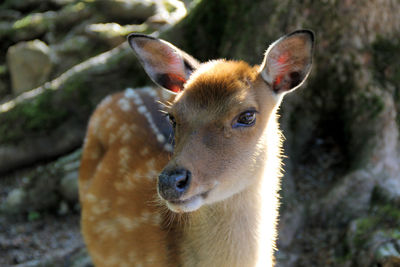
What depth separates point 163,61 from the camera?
9.18 ft

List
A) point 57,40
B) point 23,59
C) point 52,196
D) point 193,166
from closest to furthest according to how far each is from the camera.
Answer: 1. point 193,166
2. point 52,196
3. point 23,59
4. point 57,40

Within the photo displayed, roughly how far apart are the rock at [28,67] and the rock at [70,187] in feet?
14.8

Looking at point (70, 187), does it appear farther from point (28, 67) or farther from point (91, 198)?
point (28, 67)

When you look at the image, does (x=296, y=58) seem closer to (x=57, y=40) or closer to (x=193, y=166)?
(x=193, y=166)

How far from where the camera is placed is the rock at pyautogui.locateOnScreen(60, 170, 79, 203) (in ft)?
16.8

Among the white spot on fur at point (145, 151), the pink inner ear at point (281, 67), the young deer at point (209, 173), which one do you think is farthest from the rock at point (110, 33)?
the pink inner ear at point (281, 67)

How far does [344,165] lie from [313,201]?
546mm

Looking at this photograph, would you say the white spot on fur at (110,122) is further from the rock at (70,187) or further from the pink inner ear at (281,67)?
the pink inner ear at (281,67)

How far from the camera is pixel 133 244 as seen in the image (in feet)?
10.0

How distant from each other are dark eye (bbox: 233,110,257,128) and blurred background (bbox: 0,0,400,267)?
154 cm

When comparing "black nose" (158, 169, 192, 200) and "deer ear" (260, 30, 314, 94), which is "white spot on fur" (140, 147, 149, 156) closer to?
"deer ear" (260, 30, 314, 94)

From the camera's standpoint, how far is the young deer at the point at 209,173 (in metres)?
2.27

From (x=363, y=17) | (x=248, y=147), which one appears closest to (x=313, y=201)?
(x=363, y=17)

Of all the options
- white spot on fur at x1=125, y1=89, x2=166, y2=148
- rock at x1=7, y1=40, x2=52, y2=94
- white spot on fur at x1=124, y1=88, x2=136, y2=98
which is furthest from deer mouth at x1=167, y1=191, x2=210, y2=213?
rock at x1=7, y1=40, x2=52, y2=94
